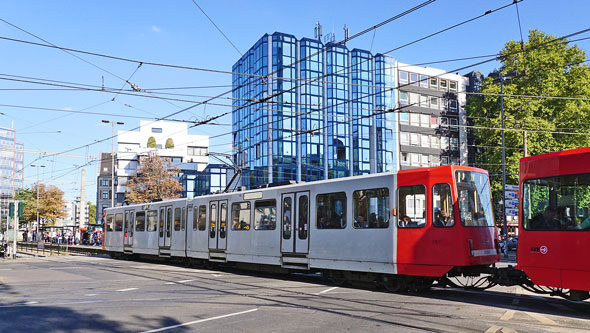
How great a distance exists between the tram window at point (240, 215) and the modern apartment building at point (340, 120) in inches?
1315

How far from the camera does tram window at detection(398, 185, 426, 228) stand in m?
12.5

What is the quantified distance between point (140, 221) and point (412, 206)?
17558 millimetres

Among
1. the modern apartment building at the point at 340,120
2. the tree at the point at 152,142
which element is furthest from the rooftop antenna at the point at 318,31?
the tree at the point at 152,142

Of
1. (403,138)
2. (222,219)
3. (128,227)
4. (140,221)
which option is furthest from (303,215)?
(403,138)

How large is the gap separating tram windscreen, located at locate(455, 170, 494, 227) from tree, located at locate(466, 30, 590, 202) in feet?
79.1

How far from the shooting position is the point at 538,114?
38031 mm

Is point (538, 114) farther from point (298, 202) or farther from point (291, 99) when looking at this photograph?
point (298, 202)

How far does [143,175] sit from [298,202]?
46.2 meters

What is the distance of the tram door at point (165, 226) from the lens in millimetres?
23703

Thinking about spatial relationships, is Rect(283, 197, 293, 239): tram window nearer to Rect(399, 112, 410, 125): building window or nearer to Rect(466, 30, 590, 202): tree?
Rect(466, 30, 590, 202): tree

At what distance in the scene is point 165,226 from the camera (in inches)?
945

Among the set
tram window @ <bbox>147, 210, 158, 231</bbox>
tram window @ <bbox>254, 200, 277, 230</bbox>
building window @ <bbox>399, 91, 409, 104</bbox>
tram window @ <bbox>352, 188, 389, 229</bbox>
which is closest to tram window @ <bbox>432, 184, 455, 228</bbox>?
tram window @ <bbox>352, 188, 389, 229</bbox>

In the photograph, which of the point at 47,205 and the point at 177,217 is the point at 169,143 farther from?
the point at 177,217

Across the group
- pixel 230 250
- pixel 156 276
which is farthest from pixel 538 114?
pixel 156 276
